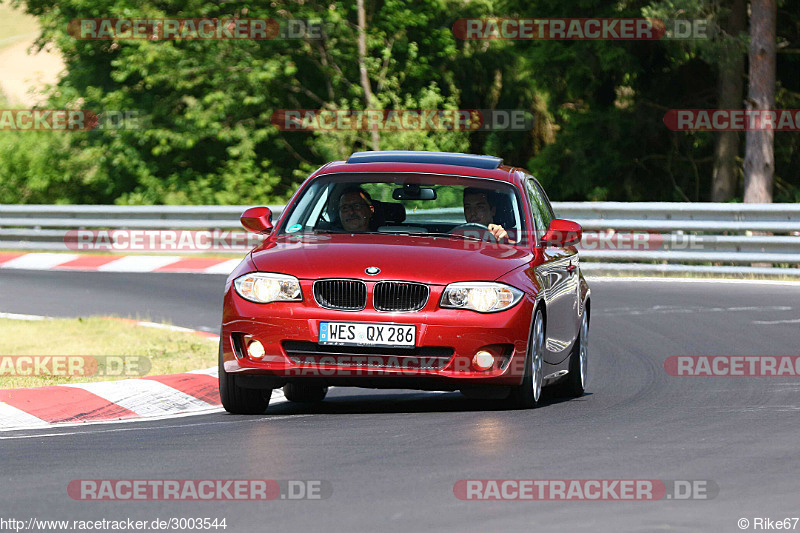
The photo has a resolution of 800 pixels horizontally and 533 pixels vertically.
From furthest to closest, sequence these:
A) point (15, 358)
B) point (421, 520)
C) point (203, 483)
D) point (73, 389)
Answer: point (15, 358), point (73, 389), point (203, 483), point (421, 520)

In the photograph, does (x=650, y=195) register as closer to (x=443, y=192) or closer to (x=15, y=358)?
(x=443, y=192)

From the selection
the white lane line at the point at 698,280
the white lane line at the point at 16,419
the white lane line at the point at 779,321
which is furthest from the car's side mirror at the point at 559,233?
the white lane line at the point at 698,280

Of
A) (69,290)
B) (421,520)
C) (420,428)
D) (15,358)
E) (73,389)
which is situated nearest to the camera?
(421,520)

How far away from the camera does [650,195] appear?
31547 millimetres

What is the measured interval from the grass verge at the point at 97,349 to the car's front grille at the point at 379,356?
8.93 ft

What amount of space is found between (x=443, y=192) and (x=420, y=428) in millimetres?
18456

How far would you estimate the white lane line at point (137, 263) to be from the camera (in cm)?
2338

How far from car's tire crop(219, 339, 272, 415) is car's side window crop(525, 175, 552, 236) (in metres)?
2.24

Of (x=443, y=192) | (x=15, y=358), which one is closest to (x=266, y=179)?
(x=443, y=192)

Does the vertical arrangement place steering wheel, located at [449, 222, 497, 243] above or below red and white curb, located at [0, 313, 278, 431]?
above

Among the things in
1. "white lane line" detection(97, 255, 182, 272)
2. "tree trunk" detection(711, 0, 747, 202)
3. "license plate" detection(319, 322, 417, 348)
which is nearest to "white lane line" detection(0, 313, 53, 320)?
"white lane line" detection(97, 255, 182, 272)

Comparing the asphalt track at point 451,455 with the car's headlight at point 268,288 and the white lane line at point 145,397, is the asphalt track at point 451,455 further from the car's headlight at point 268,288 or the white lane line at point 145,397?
the car's headlight at point 268,288

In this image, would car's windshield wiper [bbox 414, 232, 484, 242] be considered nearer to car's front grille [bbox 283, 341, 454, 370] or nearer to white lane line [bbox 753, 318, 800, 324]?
car's front grille [bbox 283, 341, 454, 370]

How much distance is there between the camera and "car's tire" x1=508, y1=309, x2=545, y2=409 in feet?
30.6
